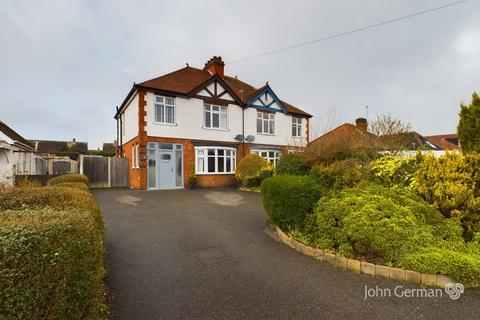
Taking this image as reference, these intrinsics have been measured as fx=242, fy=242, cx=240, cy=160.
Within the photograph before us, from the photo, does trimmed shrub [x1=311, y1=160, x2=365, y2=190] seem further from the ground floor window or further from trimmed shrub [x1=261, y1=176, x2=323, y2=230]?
the ground floor window

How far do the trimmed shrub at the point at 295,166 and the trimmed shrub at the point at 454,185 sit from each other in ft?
16.3

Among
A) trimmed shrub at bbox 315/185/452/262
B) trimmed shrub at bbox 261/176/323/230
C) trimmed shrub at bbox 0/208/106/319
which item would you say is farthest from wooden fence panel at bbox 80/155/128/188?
trimmed shrub at bbox 0/208/106/319

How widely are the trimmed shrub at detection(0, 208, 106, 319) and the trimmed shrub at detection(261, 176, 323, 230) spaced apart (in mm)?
3713

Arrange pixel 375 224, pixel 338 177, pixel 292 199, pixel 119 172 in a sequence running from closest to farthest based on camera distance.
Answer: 1. pixel 375 224
2. pixel 292 199
3. pixel 338 177
4. pixel 119 172

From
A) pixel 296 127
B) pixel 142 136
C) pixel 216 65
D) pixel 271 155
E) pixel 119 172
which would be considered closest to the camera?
pixel 142 136

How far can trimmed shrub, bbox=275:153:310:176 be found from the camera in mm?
10250

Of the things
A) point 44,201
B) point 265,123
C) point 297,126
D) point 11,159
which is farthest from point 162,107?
point 297,126

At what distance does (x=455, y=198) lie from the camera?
4.64m

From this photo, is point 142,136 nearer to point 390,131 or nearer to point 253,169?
point 253,169

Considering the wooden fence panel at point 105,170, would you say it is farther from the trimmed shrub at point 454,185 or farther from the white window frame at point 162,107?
the trimmed shrub at point 454,185

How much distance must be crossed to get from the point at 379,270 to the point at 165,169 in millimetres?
13048

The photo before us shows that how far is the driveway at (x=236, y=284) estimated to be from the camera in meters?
2.84

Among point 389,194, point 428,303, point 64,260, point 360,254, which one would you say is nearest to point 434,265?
point 428,303

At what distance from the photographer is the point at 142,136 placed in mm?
13781
